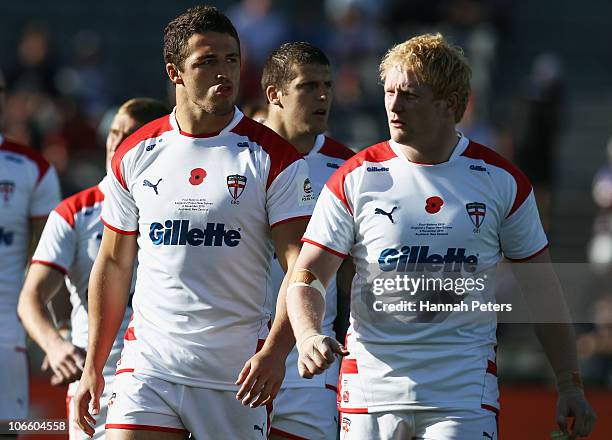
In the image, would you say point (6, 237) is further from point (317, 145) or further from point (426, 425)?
point (426, 425)

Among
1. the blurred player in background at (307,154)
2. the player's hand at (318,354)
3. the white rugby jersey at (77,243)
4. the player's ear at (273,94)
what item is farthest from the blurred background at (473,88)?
the player's hand at (318,354)

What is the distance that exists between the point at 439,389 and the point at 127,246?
1562 millimetres

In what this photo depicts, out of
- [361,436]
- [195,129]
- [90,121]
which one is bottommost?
[361,436]

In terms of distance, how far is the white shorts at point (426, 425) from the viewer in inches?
207

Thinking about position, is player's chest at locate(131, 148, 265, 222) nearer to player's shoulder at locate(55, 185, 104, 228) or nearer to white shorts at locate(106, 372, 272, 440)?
white shorts at locate(106, 372, 272, 440)

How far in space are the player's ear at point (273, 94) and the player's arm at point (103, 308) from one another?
1.67m

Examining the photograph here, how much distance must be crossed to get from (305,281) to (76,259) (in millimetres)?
2190

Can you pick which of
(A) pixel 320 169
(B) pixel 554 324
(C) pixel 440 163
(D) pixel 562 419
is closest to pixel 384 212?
(C) pixel 440 163

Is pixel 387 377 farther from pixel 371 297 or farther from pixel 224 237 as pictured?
pixel 224 237

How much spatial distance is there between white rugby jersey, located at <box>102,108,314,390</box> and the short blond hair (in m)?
0.63

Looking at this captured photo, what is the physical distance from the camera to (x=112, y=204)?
5.80m

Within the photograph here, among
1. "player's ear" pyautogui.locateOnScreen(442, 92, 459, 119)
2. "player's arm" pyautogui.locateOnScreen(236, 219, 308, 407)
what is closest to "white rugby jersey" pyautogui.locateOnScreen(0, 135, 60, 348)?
"player's arm" pyautogui.locateOnScreen(236, 219, 308, 407)

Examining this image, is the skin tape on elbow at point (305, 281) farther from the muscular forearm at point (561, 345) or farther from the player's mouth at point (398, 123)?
the muscular forearm at point (561, 345)

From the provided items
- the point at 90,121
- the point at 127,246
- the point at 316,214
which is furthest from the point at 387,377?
the point at 90,121
